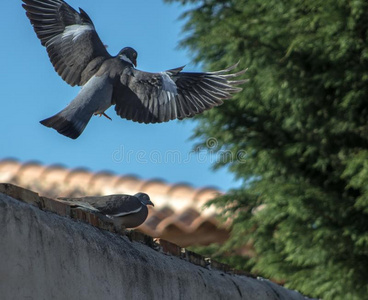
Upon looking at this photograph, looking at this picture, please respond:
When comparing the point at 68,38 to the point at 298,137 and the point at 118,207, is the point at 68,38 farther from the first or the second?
the point at 298,137

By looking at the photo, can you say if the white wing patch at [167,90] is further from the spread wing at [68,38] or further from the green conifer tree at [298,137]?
the green conifer tree at [298,137]

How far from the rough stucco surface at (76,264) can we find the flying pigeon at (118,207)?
10 cm

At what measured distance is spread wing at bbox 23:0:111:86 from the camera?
4.24 meters

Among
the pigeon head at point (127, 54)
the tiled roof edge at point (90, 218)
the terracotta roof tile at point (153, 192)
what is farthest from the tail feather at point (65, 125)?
the terracotta roof tile at point (153, 192)

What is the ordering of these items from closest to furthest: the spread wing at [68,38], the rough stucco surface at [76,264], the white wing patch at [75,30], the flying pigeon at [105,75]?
the rough stucco surface at [76,264] < the flying pigeon at [105,75] < the spread wing at [68,38] < the white wing patch at [75,30]

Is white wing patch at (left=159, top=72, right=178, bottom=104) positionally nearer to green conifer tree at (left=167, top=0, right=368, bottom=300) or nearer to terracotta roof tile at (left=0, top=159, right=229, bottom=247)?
green conifer tree at (left=167, top=0, right=368, bottom=300)

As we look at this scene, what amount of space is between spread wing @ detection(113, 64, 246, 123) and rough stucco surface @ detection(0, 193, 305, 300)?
34.8 inches

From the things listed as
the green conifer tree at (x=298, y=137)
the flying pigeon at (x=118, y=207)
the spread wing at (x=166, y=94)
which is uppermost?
the green conifer tree at (x=298, y=137)

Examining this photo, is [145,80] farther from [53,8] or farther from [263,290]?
[263,290]

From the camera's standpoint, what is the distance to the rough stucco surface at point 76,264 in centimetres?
243

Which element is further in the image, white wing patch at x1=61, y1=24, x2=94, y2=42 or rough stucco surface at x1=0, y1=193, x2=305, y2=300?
white wing patch at x1=61, y1=24, x2=94, y2=42

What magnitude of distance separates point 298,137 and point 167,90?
375cm

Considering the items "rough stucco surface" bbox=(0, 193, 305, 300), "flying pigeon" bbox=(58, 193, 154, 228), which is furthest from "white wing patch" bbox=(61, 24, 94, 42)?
"rough stucco surface" bbox=(0, 193, 305, 300)

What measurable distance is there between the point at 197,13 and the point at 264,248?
2725 mm
